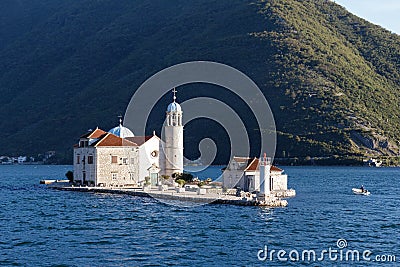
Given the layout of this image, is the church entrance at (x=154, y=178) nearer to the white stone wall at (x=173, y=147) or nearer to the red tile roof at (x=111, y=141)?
the white stone wall at (x=173, y=147)

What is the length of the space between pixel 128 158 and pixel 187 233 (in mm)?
29634

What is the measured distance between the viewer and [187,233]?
45.7 m

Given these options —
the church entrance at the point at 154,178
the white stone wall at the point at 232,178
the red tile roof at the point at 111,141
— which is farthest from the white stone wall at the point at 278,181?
the red tile roof at the point at 111,141

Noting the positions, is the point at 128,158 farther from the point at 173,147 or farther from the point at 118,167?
the point at 173,147

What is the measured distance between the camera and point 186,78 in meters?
187

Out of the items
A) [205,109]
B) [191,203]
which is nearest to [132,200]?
[191,203]

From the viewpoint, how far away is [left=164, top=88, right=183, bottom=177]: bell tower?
77000 millimetres

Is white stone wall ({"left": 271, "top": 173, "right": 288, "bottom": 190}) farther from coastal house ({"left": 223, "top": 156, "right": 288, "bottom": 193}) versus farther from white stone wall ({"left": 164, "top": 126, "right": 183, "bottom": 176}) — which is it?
white stone wall ({"left": 164, "top": 126, "right": 183, "bottom": 176})

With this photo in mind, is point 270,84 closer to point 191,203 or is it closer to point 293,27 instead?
point 293,27

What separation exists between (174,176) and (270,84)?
92.8 m

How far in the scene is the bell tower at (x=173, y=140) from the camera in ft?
253

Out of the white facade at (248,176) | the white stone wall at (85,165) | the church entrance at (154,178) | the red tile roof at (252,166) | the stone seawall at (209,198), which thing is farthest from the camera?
the church entrance at (154,178)

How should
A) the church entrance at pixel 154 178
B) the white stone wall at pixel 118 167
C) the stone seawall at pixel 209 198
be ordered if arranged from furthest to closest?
the church entrance at pixel 154 178 < the white stone wall at pixel 118 167 < the stone seawall at pixel 209 198

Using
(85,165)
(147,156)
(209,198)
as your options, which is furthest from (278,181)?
(85,165)
